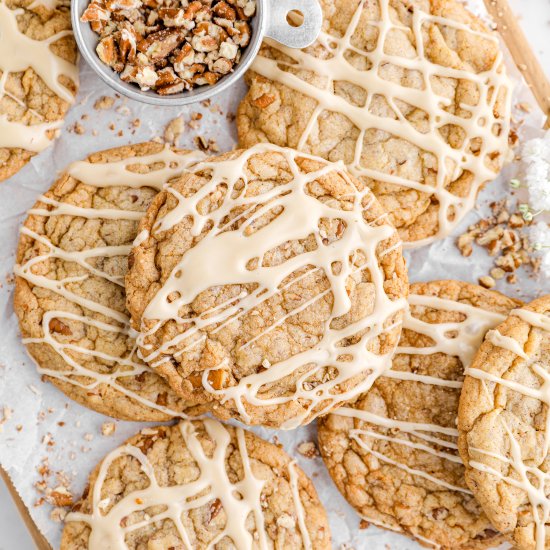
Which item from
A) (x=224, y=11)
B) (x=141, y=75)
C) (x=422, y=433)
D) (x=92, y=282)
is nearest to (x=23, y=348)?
(x=92, y=282)

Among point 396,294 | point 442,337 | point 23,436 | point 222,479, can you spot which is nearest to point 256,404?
point 222,479

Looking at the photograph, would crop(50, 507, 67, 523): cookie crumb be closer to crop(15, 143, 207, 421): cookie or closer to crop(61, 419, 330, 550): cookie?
crop(61, 419, 330, 550): cookie

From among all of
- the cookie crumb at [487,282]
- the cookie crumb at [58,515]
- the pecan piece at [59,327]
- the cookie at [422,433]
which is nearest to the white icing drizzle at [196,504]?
the cookie crumb at [58,515]

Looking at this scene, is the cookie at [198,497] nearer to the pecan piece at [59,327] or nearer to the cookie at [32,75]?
the pecan piece at [59,327]

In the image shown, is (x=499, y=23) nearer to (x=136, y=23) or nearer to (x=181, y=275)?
(x=136, y=23)

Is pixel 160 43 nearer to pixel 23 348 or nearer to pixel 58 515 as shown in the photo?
pixel 23 348
